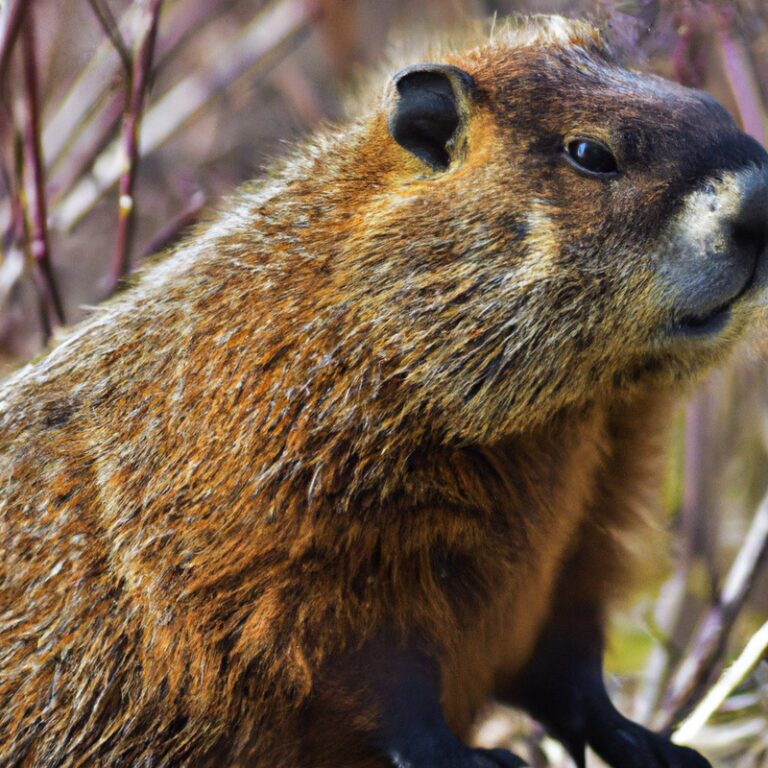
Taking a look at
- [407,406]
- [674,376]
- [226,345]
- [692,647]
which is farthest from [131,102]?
[692,647]

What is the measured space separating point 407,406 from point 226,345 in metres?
0.50

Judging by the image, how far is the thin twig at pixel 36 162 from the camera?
13.5ft

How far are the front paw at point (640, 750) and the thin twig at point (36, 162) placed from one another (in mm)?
2422

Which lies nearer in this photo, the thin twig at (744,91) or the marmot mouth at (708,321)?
the marmot mouth at (708,321)

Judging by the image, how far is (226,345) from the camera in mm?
3008

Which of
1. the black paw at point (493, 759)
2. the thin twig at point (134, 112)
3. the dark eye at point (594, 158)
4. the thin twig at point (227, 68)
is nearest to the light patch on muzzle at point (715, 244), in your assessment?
the dark eye at point (594, 158)

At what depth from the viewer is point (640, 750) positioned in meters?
3.39

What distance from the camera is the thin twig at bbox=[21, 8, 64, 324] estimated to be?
4.11 m

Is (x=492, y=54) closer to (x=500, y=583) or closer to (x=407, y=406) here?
(x=407, y=406)

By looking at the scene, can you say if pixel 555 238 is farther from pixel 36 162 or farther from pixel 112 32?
pixel 36 162

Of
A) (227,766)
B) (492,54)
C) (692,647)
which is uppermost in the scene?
(492,54)

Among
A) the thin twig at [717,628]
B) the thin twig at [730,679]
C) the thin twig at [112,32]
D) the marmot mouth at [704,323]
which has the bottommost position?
the thin twig at [717,628]

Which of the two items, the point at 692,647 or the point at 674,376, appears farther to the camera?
the point at 692,647

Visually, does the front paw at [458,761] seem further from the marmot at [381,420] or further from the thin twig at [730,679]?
the thin twig at [730,679]
